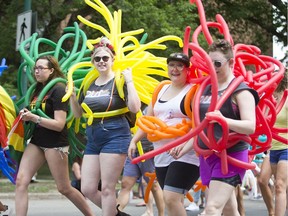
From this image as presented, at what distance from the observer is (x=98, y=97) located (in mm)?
Result: 7738

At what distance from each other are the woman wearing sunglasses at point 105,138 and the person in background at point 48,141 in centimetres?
55

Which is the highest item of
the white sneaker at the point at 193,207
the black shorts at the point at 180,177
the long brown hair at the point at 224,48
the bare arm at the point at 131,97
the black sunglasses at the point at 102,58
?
the long brown hair at the point at 224,48

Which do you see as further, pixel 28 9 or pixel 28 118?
pixel 28 9

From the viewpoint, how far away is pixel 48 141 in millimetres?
8344

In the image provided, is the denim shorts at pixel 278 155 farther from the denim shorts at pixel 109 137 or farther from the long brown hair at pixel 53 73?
the long brown hair at pixel 53 73

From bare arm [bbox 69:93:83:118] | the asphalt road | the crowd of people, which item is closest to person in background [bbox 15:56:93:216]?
the crowd of people

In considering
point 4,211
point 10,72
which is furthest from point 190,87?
point 10,72

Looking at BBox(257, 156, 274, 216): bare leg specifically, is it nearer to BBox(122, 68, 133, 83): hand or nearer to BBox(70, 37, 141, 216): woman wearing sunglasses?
BBox(70, 37, 141, 216): woman wearing sunglasses

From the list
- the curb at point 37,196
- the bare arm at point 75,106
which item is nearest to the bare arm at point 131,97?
the bare arm at point 75,106

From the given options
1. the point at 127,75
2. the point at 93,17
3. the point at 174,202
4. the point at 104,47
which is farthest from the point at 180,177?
the point at 93,17

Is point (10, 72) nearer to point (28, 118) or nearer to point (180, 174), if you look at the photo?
point (28, 118)

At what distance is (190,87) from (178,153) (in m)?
0.65

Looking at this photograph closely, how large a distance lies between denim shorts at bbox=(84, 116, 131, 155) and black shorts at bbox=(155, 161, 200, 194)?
0.81 meters

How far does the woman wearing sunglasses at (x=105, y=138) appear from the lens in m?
7.64
